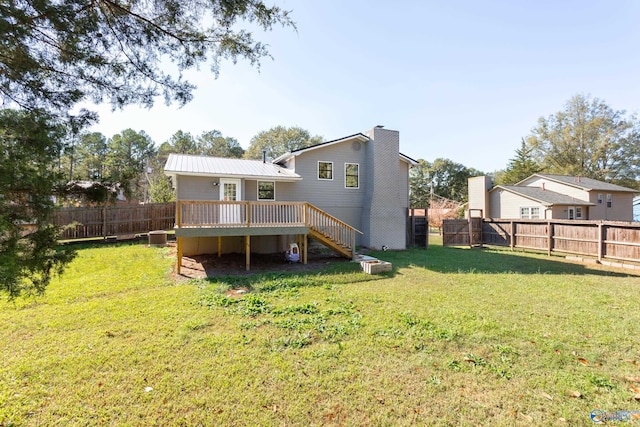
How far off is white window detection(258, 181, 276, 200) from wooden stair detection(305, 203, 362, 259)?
3.16 meters

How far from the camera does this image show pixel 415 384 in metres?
3.20

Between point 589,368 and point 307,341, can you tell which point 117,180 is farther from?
point 589,368

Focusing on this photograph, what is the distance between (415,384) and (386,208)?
1104 centimetres

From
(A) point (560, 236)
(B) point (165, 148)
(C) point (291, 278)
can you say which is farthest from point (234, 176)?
(B) point (165, 148)

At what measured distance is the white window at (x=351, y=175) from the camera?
A: 14.1 metres

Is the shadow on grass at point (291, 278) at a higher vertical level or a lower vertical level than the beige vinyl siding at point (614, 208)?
lower

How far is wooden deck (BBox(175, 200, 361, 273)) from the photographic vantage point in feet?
28.3

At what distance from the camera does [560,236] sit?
508 inches

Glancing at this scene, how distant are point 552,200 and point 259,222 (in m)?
21.6

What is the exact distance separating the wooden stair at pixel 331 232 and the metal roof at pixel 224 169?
2.67 meters

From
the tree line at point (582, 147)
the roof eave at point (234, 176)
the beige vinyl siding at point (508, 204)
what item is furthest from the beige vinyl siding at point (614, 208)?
the roof eave at point (234, 176)

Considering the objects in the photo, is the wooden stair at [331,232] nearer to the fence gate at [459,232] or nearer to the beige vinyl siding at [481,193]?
the fence gate at [459,232]

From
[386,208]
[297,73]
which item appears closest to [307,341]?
[297,73]

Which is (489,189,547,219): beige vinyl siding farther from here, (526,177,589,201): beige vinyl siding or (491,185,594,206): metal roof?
(526,177,589,201): beige vinyl siding
